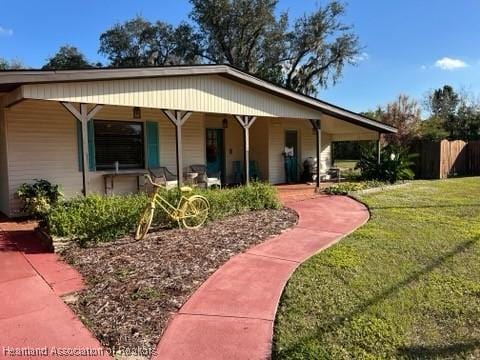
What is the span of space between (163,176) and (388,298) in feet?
23.9

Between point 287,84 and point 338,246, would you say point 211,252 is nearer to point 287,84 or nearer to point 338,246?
point 338,246

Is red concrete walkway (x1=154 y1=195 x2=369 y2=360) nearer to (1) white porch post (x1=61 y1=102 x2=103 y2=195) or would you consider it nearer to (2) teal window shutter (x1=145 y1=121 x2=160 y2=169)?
(1) white porch post (x1=61 y1=102 x2=103 y2=195)

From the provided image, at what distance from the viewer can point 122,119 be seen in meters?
9.66

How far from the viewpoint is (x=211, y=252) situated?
5527mm

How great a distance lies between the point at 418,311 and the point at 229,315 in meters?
1.82

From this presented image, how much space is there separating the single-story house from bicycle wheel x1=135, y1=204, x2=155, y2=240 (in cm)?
131

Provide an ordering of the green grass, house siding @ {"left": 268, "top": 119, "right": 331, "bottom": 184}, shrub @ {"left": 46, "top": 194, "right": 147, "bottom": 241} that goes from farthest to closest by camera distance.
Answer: house siding @ {"left": 268, "top": 119, "right": 331, "bottom": 184}
shrub @ {"left": 46, "top": 194, "right": 147, "bottom": 241}
the green grass

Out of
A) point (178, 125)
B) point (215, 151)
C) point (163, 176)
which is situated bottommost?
point (163, 176)

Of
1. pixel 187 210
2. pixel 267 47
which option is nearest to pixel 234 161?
pixel 187 210

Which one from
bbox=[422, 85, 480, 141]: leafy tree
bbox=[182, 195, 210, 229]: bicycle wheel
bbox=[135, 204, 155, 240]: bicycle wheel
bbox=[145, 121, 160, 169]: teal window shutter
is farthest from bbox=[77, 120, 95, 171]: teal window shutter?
bbox=[422, 85, 480, 141]: leafy tree

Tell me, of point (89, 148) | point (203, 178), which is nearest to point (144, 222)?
point (89, 148)

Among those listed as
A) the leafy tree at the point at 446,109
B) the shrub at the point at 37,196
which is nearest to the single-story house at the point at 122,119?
the shrub at the point at 37,196

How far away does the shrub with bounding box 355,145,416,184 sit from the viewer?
13656 mm

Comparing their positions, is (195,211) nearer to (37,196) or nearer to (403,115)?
(37,196)
